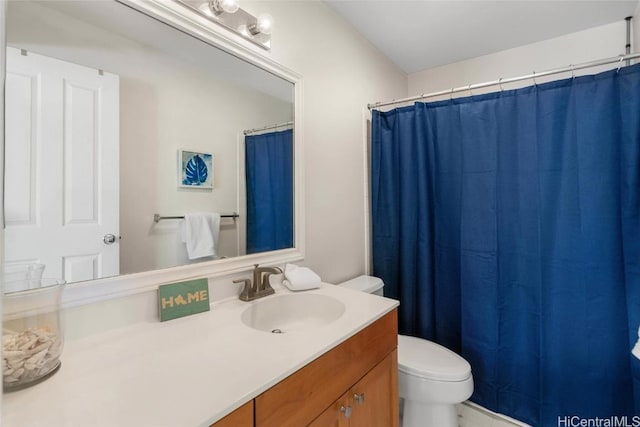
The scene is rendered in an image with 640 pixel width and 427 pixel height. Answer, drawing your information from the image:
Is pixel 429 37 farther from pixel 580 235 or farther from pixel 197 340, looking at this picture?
pixel 197 340

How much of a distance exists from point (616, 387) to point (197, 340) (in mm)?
1923

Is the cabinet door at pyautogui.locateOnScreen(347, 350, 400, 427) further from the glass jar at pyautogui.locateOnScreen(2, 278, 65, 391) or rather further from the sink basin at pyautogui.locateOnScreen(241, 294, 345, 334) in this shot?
the glass jar at pyautogui.locateOnScreen(2, 278, 65, 391)

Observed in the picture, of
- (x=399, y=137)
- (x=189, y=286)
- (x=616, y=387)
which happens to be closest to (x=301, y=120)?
(x=399, y=137)

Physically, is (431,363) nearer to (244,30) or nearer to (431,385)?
(431,385)

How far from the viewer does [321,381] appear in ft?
2.66

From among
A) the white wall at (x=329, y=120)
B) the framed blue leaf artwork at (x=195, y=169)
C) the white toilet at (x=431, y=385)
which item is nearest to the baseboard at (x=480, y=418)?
the white toilet at (x=431, y=385)

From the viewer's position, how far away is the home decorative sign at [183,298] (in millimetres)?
966

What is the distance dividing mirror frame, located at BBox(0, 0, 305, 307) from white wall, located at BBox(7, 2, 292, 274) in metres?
0.05

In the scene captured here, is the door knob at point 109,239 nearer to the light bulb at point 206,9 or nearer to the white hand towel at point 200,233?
the white hand towel at point 200,233

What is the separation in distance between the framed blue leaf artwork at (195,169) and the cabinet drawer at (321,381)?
79cm

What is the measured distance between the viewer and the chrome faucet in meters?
1.19

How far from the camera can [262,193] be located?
1399 mm

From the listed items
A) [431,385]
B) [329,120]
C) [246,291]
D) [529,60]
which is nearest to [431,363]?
[431,385]

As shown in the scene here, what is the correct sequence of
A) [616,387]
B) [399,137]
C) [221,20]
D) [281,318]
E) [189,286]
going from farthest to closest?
[399,137] < [616,387] < [281,318] < [221,20] < [189,286]
